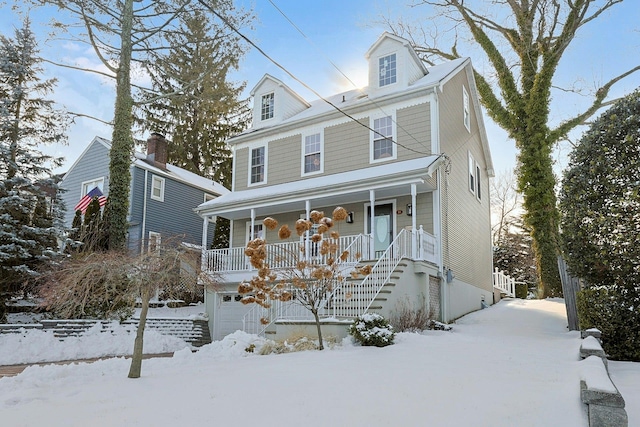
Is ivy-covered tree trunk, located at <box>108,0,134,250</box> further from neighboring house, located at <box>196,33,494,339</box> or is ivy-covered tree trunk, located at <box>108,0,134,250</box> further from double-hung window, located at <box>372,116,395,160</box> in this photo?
double-hung window, located at <box>372,116,395,160</box>

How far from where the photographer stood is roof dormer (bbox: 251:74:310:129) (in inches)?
691

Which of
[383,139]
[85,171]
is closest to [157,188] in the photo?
[85,171]

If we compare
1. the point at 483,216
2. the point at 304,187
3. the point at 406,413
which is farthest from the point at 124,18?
the point at 406,413

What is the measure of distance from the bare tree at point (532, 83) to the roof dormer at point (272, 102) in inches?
291

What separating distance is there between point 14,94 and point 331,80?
479 inches

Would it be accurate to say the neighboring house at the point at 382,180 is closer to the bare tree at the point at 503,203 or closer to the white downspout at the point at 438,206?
the white downspout at the point at 438,206

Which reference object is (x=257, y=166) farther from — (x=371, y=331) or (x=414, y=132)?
(x=371, y=331)

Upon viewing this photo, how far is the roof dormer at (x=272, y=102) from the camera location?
17562 mm

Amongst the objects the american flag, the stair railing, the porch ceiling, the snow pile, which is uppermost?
the american flag

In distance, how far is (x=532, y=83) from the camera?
17.1m

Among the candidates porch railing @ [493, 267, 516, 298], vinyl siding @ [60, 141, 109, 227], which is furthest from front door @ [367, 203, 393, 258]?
vinyl siding @ [60, 141, 109, 227]

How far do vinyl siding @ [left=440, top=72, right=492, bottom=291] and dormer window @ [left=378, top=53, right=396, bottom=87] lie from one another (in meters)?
1.77

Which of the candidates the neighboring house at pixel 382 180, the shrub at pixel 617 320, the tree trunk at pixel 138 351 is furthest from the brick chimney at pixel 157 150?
the shrub at pixel 617 320

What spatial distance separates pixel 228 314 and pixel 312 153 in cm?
602
